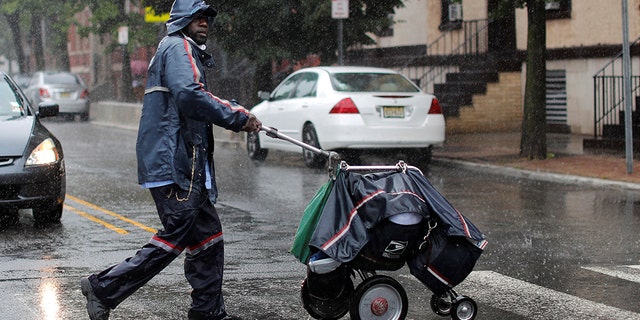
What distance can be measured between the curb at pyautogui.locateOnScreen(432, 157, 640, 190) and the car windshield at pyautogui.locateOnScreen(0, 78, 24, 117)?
7.27 m

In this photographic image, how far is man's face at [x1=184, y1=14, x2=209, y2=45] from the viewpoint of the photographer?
21.2 ft

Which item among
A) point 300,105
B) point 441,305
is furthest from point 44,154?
point 300,105

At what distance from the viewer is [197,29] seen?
6.46m

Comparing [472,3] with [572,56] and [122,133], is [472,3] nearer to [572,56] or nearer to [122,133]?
[572,56]

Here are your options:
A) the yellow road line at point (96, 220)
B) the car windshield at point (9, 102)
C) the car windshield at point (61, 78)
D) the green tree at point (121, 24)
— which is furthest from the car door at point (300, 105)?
the green tree at point (121, 24)

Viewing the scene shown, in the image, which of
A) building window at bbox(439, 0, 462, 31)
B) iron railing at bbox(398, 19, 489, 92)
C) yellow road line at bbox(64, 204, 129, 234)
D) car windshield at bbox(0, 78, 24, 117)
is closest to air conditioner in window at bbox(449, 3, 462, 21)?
building window at bbox(439, 0, 462, 31)

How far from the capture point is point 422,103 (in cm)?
1689

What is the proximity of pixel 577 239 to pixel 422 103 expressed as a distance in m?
7.05

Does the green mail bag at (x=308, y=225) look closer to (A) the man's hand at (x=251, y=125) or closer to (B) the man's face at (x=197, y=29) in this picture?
(A) the man's hand at (x=251, y=125)

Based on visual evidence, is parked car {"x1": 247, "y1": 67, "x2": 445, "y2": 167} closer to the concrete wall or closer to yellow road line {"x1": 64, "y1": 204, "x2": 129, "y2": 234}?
yellow road line {"x1": 64, "y1": 204, "x2": 129, "y2": 234}

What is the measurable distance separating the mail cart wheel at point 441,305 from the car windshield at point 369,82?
10567mm

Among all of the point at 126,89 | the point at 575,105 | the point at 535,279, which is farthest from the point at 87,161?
the point at 126,89

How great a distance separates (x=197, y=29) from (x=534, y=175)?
33.4ft

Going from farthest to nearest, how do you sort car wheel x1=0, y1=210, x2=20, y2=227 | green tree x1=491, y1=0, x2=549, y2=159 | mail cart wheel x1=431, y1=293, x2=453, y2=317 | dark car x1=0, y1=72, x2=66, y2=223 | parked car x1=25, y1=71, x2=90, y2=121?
1. parked car x1=25, y1=71, x2=90, y2=121
2. green tree x1=491, y1=0, x2=549, y2=159
3. car wheel x1=0, y1=210, x2=20, y2=227
4. dark car x1=0, y1=72, x2=66, y2=223
5. mail cart wheel x1=431, y1=293, x2=453, y2=317
